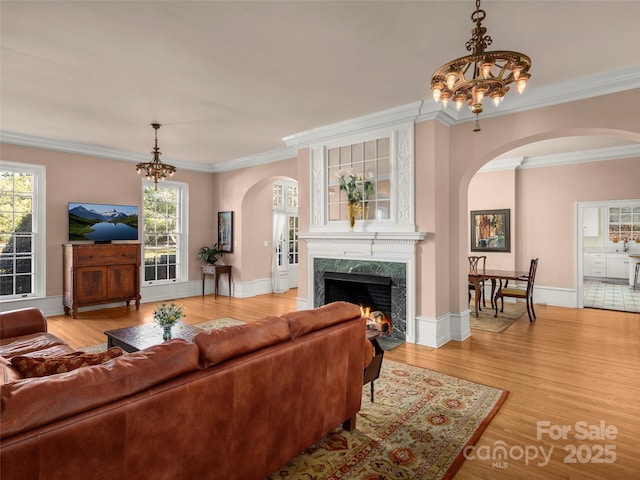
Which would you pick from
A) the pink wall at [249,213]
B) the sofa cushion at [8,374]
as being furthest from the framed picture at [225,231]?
the sofa cushion at [8,374]

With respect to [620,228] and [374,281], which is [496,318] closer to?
[374,281]

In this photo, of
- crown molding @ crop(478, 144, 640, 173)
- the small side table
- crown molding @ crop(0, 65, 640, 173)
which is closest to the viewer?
crown molding @ crop(0, 65, 640, 173)

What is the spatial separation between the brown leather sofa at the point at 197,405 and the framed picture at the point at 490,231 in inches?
238

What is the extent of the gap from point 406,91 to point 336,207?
6.44 ft

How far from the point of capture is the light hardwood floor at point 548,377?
2236 millimetres

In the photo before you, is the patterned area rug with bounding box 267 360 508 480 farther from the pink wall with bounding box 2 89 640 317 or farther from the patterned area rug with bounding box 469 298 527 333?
the patterned area rug with bounding box 469 298 527 333

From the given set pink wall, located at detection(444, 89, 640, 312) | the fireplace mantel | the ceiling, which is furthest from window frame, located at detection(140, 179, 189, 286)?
pink wall, located at detection(444, 89, 640, 312)

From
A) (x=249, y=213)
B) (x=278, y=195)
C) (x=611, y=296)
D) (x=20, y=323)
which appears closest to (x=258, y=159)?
(x=249, y=213)

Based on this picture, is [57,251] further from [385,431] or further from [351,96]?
[385,431]

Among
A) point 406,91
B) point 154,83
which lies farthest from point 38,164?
point 406,91

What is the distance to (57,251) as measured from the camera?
20.5 ft

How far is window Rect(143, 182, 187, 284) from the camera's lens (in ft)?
24.7

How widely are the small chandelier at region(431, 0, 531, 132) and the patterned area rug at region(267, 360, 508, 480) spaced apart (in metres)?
2.25

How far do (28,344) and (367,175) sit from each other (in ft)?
13.6
